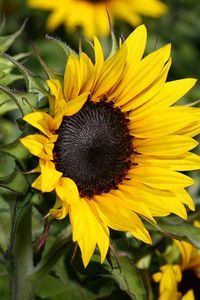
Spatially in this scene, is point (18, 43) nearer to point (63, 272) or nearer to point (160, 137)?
point (63, 272)

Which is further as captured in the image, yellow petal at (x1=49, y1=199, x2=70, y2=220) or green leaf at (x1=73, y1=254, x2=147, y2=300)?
green leaf at (x1=73, y1=254, x2=147, y2=300)

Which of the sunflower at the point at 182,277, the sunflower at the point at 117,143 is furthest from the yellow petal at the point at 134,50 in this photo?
the sunflower at the point at 182,277

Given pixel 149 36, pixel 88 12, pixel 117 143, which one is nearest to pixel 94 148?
pixel 117 143

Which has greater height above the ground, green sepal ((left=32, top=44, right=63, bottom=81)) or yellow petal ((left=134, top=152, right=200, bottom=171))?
green sepal ((left=32, top=44, right=63, bottom=81))

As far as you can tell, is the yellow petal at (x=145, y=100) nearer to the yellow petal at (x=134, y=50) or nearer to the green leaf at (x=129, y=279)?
the yellow petal at (x=134, y=50)

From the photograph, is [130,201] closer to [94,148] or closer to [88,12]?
[94,148]

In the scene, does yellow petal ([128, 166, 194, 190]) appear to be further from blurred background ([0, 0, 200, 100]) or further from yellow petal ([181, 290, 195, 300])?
blurred background ([0, 0, 200, 100])

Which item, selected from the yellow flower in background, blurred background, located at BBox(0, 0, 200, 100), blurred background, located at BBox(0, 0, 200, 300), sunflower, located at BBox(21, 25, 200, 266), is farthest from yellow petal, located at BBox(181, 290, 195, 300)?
blurred background, located at BBox(0, 0, 200, 100)
